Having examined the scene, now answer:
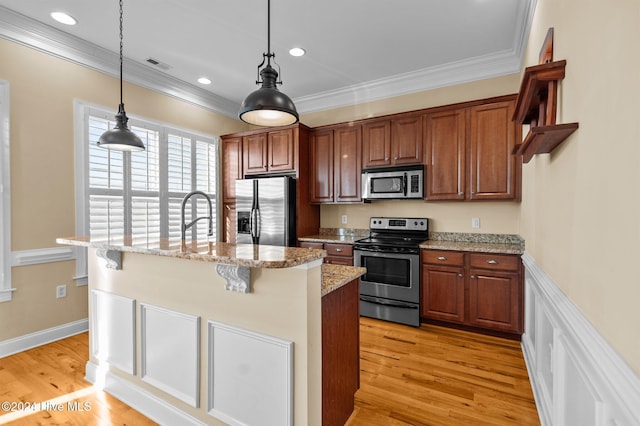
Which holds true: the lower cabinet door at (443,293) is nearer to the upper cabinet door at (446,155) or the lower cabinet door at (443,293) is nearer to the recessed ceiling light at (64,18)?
the upper cabinet door at (446,155)

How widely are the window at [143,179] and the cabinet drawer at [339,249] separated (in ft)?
6.48

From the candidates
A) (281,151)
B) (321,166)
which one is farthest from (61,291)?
(321,166)

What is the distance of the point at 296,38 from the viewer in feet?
10.4

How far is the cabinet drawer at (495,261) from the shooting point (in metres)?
2.99

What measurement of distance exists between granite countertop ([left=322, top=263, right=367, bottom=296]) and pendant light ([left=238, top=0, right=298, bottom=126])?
38.3 inches

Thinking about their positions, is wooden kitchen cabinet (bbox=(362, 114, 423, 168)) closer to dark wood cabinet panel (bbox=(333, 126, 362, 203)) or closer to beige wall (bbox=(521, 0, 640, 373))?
dark wood cabinet panel (bbox=(333, 126, 362, 203))

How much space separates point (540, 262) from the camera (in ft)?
6.66

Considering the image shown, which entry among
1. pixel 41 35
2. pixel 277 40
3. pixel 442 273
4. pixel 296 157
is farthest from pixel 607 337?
pixel 41 35

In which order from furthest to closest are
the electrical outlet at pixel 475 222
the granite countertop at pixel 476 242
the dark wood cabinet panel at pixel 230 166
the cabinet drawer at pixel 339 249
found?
the dark wood cabinet panel at pixel 230 166
the cabinet drawer at pixel 339 249
the electrical outlet at pixel 475 222
the granite countertop at pixel 476 242

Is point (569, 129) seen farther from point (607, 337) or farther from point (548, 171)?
point (607, 337)

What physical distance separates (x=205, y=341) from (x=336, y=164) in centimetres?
306

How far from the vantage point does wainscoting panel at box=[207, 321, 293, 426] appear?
4.86 feet

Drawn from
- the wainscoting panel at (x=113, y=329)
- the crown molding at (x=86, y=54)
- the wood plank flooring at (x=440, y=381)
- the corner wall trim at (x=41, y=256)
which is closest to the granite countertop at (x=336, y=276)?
the wood plank flooring at (x=440, y=381)

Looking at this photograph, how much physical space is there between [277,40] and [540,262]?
10.0 feet
